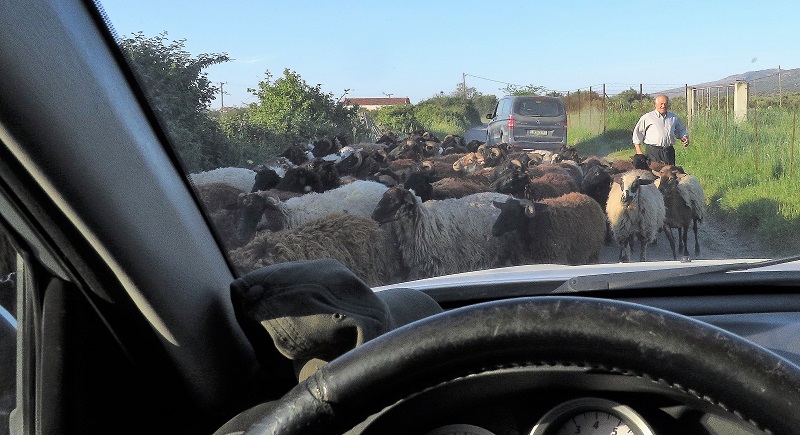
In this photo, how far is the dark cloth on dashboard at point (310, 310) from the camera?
1.63 m

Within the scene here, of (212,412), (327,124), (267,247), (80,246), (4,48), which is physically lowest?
(212,412)

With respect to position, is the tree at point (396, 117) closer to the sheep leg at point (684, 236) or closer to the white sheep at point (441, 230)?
the white sheep at point (441, 230)

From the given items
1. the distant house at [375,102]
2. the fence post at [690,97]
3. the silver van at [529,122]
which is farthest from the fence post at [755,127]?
the distant house at [375,102]

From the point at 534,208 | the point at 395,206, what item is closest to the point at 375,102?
the point at 395,206

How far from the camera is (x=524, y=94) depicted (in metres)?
3.05

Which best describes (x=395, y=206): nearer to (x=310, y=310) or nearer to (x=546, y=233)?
(x=546, y=233)

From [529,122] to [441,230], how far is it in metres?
0.89

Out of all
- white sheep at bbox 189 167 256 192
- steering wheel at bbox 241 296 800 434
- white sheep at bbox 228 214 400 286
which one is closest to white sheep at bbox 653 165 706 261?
white sheep at bbox 228 214 400 286

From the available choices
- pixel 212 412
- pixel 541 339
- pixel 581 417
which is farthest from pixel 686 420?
pixel 212 412

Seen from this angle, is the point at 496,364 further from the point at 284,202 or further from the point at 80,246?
the point at 284,202

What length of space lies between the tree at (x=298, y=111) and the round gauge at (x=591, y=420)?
1247 mm

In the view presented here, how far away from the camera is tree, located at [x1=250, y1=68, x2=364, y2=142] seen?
7.28ft

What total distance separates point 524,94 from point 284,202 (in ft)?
3.30

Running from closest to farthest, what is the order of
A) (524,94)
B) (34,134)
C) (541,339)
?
(541,339), (34,134), (524,94)
